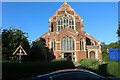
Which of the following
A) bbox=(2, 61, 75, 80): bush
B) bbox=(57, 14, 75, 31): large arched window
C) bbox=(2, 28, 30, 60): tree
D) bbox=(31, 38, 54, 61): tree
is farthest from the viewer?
bbox=(57, 14, 75, 31): large arched window

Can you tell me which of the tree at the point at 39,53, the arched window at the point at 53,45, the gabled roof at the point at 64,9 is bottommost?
the tree at the point at 39,53

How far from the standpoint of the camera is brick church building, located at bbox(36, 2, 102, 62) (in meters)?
65.2

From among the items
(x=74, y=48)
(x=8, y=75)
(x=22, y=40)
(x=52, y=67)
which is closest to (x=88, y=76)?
(x=8, y=75)

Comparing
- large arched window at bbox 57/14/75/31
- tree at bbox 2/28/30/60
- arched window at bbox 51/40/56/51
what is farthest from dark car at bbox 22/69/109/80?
large arched window at bbox 57/14/75/31

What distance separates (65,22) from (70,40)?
463 centimetres

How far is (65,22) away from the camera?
6788 cm

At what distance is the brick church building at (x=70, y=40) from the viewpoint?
6525 centimetres

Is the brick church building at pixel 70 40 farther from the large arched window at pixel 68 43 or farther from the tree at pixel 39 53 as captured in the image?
the tree at pixel 39 53

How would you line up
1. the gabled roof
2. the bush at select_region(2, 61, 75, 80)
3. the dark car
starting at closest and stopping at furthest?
the dark car < the bush at select_region(2, 61, 75, 80) < the gabled roof

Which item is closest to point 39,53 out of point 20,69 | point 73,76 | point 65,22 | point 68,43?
point 68,43

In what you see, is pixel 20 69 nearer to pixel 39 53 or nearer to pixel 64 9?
pixel 39 53

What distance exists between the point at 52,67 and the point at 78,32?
4205 centimetres

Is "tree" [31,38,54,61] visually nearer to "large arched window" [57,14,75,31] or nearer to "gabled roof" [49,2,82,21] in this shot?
"large arched window" [57,14,75,31]

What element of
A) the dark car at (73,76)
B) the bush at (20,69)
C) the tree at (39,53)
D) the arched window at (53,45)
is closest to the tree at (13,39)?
the tree at (39,53)
